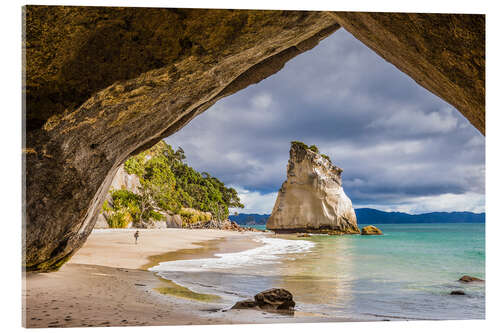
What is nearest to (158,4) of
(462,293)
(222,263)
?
(462,293)

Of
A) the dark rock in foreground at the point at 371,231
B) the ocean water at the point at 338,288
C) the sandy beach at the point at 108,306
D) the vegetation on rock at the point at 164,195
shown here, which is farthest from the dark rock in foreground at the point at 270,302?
the dark rock in foreground at the point at 371,231

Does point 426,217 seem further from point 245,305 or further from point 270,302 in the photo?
point 245,305

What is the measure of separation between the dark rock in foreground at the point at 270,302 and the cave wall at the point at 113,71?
2615mm

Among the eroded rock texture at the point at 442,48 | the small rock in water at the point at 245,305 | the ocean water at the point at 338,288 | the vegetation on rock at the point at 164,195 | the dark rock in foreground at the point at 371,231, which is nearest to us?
the eroded rock texture at the point at 442,48

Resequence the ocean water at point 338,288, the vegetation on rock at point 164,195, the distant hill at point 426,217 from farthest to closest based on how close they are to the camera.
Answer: the vegetation on rock at point 164,195 < the distant hill at point 426,217 < the ocean water at point 338,288

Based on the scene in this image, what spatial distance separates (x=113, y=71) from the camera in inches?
132

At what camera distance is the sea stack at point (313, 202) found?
1261 inches

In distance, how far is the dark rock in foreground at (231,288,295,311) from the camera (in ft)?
16.8

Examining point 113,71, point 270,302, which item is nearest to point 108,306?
point 270,302

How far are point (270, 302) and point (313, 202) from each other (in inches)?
1191

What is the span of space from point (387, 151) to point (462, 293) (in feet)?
13.1

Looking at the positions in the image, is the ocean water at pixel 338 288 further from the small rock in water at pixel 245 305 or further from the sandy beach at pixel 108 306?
the sandy beach at pixel 108 306

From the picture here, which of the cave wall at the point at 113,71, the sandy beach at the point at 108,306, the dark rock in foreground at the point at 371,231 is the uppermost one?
the cave wall at the point at 113,71
